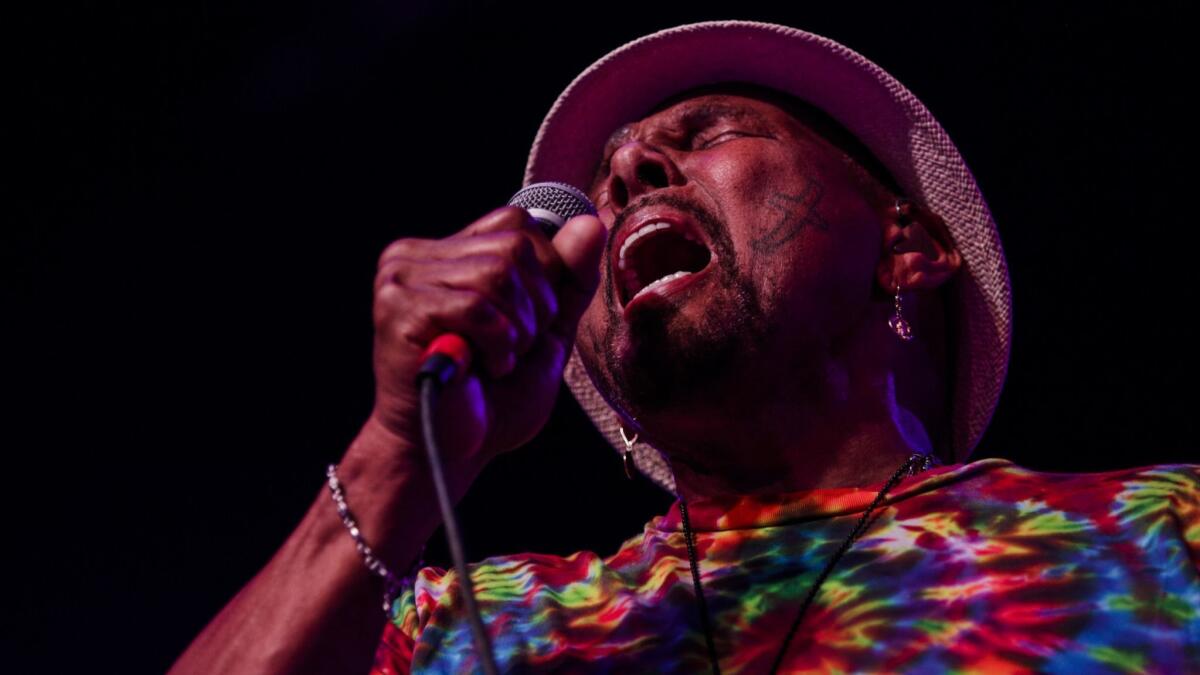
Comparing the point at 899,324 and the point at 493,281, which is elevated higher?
the point at 493,281

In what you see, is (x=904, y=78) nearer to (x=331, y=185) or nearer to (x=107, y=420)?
(x=331, y=185)

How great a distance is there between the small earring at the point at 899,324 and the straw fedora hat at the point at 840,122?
296 mm

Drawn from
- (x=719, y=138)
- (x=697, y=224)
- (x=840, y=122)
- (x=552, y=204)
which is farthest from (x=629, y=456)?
(x=840, y=122)

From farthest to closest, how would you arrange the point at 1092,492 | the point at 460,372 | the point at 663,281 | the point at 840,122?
the point at 840,122, the point at 663,281, the point at 1092,492, the point at 460,372

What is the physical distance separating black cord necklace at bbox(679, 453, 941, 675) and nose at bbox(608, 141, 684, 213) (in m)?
0.64

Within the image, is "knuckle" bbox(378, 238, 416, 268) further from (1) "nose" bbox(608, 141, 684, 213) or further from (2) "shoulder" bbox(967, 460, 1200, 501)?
(2) "shoulder" bbox(967, 460, 1200, 501)

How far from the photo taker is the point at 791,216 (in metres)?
1.88

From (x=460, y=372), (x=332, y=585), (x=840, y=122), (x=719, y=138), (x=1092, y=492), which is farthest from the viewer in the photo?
(x=840, y=122)

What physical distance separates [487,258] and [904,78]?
1.77m

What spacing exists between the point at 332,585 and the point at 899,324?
1.27 m

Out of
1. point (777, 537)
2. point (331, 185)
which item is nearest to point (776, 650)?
point (777, 537)

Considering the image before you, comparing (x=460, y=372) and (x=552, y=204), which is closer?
(x=460, y=372)

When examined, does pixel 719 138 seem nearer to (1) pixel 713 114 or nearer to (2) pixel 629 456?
(1) pixel 713 114

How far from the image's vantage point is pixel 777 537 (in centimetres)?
166
